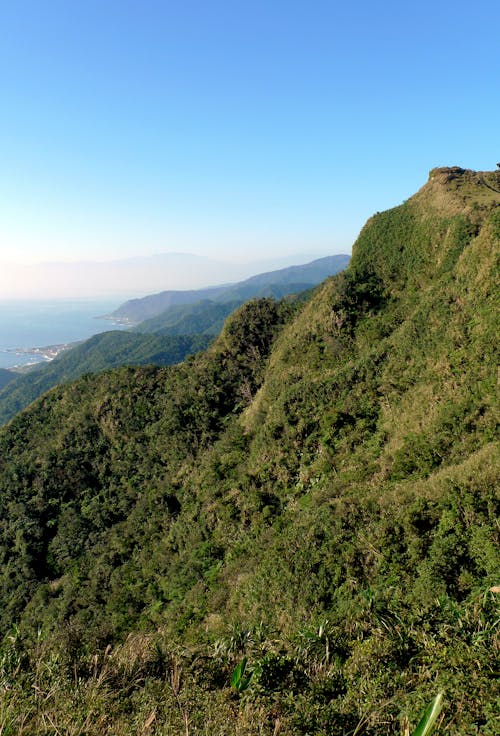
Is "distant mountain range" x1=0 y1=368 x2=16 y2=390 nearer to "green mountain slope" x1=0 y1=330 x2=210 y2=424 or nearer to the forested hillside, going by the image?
"green mountain slope" x1=0 y1=330 x2=210 y2=424

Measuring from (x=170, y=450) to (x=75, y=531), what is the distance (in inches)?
363

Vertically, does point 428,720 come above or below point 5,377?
above

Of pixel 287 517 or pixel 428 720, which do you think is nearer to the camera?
pixel 428 720

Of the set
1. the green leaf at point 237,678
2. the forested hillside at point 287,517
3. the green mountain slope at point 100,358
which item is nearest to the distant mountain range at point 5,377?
the green mountain slope at point 100,358

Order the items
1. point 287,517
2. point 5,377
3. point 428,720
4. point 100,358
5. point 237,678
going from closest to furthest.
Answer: point 428,720 < point 237,678 < point 287,517 < point 100,358 < point 5,377

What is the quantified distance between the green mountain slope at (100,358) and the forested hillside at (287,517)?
81716 millimetres

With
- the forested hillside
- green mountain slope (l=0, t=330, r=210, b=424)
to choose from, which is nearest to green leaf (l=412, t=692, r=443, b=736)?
the forested hillside

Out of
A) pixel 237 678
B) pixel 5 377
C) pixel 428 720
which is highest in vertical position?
pixel 428 720

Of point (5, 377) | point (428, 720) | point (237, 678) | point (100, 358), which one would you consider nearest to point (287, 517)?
point (237, 678)

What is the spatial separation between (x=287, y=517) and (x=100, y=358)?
128 m

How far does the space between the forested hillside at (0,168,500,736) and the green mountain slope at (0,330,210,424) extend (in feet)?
268

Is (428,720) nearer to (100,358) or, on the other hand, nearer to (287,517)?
(287,517)

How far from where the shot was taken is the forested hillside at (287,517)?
5.61 metres

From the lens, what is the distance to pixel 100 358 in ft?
435
